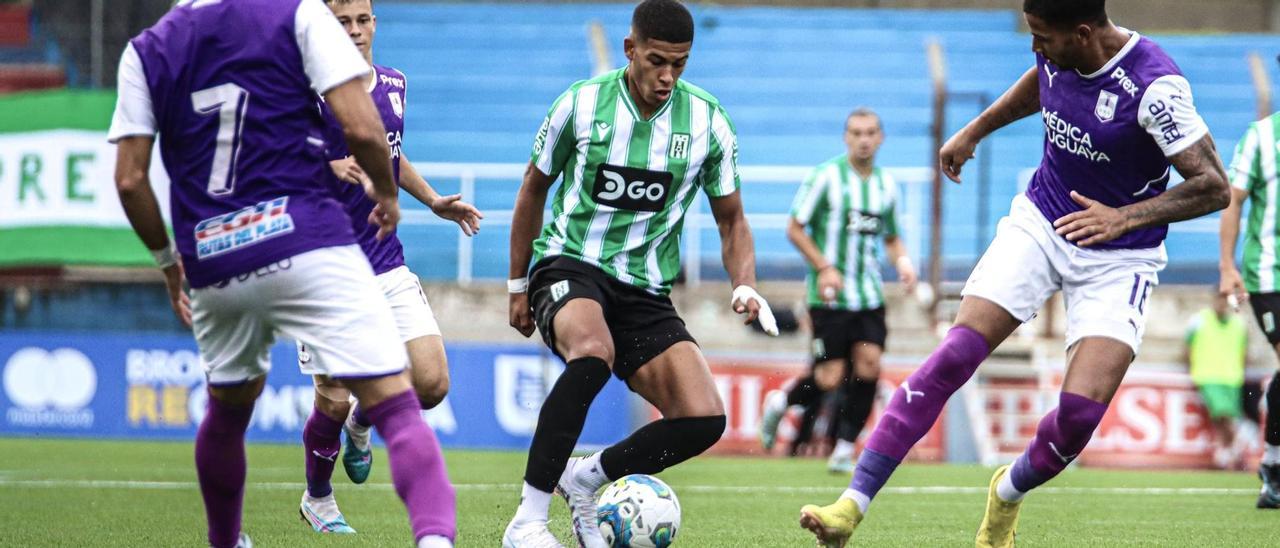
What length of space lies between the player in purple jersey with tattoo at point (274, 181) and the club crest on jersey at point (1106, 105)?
2.62 metres

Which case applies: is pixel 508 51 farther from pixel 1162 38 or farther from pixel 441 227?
pixel 1162 38

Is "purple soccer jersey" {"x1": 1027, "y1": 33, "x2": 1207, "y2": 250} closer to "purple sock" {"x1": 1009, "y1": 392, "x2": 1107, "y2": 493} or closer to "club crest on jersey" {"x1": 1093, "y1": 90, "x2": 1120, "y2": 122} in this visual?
"club crest on jersey" {"x1": 1093, "y1": 90, "x2": 1120, "y2": 122}

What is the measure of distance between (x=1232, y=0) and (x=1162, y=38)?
Result: 317cm

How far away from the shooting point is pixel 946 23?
75.8ft

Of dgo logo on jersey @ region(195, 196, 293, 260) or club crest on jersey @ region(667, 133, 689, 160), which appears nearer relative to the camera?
dgo logo on jersey @ region(195, 196, 293, 260)

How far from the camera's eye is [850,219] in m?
12.5

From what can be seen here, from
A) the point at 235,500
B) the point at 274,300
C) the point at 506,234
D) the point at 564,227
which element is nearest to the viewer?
the point at 274,300

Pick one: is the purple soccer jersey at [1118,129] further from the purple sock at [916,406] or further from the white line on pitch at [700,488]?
the white line on pitch at [700,488]

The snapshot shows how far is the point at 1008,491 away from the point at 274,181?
297 cm

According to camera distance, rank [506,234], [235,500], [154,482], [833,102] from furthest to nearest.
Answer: [833,102] → [506,234] → [154,482] → [235,500]

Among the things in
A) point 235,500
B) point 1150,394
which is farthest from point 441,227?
point 235,500

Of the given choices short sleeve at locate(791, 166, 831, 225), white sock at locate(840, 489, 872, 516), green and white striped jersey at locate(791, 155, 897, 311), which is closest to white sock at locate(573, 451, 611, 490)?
white sock at locate(840, 489, 872, 516)

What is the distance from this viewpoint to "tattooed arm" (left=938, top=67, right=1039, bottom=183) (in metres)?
6.27

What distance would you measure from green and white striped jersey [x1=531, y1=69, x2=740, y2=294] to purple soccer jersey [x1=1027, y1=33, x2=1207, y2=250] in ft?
4.16
